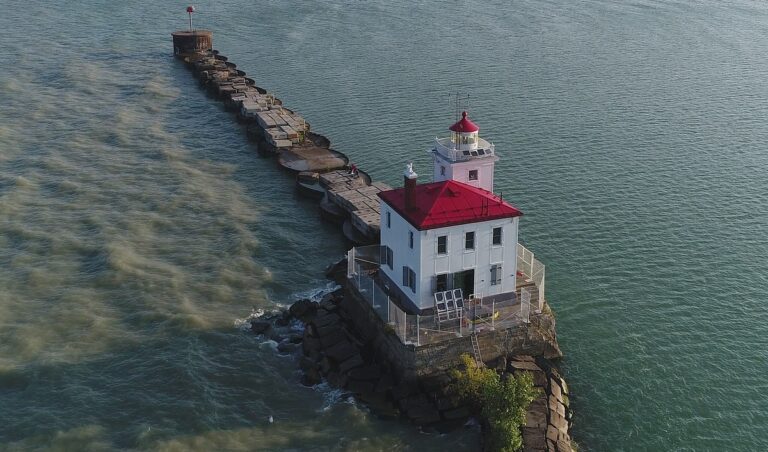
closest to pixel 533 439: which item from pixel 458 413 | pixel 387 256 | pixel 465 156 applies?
pixel 458 413

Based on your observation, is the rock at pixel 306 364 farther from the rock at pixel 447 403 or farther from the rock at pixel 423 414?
the rock at pixel 447 403

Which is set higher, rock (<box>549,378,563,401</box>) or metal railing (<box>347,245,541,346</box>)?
metal railing (<box>347,245,541,346</box>)

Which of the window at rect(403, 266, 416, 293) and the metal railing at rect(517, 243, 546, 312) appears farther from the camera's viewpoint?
the metal railing at rect(517, 243, 546, 312)

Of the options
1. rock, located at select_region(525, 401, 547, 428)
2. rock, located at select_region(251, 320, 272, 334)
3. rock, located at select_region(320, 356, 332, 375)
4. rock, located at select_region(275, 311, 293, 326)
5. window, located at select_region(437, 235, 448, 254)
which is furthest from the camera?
rock, located at select_region(275, 311, 293, 326)

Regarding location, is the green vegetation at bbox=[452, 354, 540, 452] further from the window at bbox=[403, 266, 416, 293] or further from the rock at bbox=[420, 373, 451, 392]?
the window at bbox=[403, 266, 416, 293]

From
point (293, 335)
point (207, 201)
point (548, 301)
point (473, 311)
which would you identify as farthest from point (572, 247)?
point (207, 201)

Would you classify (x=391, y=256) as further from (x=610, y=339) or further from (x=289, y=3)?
(x=289, y=3)

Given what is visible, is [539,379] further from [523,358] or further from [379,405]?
[379,405]

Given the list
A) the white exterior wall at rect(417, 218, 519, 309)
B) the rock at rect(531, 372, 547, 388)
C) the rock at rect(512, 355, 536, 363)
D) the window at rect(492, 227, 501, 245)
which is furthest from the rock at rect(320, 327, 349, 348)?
the rock at rect(531, 372, 547, 388)
